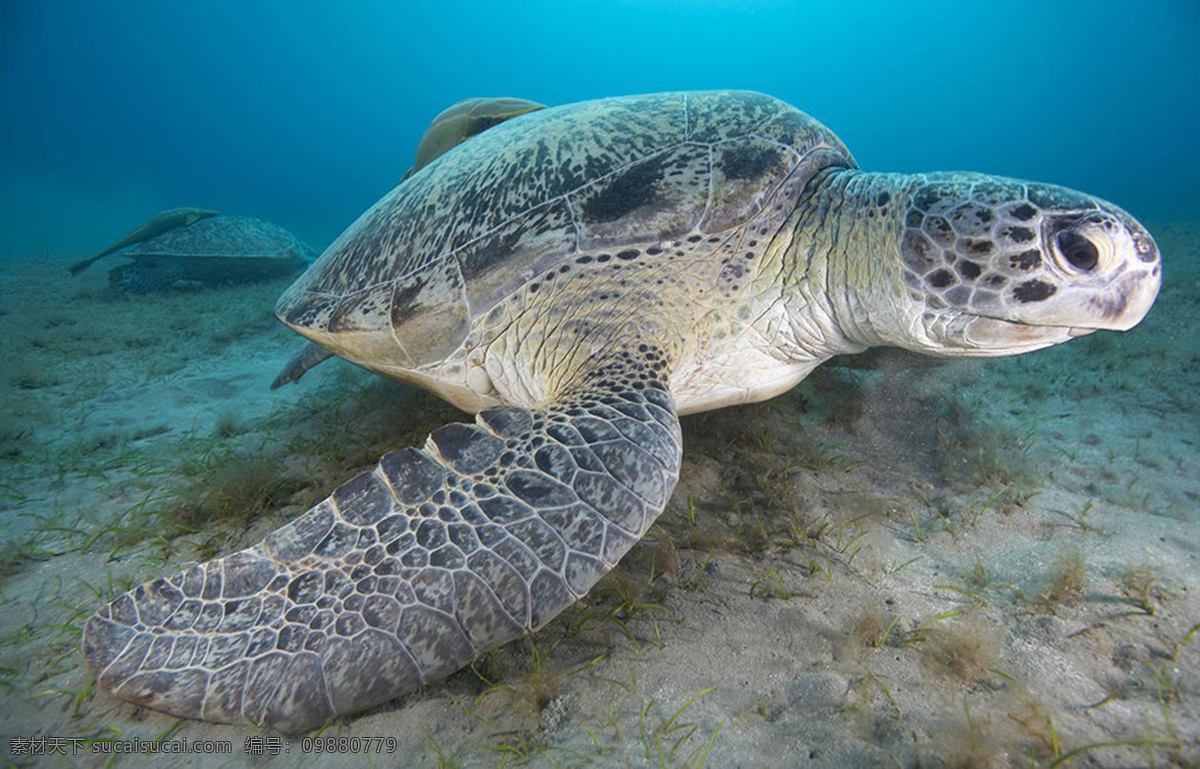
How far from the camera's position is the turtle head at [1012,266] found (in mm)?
1686

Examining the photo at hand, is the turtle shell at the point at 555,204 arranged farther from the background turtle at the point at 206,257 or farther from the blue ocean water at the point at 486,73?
the blue ocean water at the point at 486,73

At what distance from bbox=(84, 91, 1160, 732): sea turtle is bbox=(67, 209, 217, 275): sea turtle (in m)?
6.65

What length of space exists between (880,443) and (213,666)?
9.12ft

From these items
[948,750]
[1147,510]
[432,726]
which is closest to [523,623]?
[432,726]

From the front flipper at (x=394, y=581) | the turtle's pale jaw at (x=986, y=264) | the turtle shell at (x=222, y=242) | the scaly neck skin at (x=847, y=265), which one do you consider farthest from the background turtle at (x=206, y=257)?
the turtle's pale jaw at (x=986, y=264)

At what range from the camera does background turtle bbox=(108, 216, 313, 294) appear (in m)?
7.14

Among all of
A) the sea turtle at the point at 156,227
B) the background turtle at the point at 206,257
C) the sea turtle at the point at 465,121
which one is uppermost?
the sea turtle at the point at 465,121

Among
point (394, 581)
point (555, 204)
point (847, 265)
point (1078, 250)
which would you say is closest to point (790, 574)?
point (394, 581)

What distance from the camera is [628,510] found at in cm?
143

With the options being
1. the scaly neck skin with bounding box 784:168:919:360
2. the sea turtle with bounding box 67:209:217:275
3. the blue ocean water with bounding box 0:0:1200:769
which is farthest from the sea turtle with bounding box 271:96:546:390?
the sea turtle with bounding box 67:209:217:275

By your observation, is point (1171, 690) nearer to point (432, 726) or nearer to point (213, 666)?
point (432, 726)

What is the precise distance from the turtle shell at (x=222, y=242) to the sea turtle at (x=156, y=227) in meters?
0.06

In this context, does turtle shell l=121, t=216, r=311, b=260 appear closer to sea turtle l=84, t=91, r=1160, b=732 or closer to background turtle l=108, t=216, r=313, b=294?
background turtle l=108, t=216, r=313, b=294

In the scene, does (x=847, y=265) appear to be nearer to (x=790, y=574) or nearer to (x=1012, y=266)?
(x=1012, y=266)
